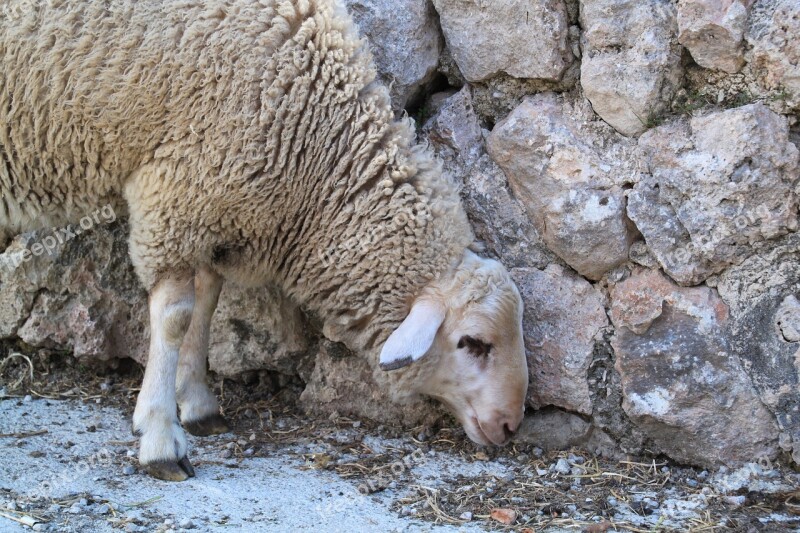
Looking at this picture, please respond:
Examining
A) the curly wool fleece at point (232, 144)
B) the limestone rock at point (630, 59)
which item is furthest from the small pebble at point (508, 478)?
the limestone rock at point (630, 59)

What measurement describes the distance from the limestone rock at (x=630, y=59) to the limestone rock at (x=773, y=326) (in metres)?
0.75

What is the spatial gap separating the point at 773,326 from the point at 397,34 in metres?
2.17

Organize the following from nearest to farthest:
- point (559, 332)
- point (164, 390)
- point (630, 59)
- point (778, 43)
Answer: point (778, 43) < point (630, 59) < point (164, 390) < point (559, 332)

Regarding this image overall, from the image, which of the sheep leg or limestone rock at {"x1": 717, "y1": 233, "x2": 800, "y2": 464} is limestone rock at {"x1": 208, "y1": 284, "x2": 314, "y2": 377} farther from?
limestone rock at {"x1": 717, "y1": 233, "x2": 800, "y2": 464}

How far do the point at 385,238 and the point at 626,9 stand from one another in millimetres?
1386

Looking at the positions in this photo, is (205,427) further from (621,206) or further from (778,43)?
(778,43)

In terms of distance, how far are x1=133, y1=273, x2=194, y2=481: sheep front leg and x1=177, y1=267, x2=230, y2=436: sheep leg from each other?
28 centimetres

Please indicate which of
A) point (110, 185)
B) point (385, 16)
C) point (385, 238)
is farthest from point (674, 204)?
point (110, 185)

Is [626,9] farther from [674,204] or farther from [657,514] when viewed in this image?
[657,514]

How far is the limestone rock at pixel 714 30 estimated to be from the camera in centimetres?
339

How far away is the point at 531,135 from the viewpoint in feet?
13.0

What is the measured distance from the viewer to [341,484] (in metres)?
3.62

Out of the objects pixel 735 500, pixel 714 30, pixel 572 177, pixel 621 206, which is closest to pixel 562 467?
pixel 735 500

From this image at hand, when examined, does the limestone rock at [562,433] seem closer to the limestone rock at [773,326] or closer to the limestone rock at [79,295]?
the limestone rock at [773,326]
